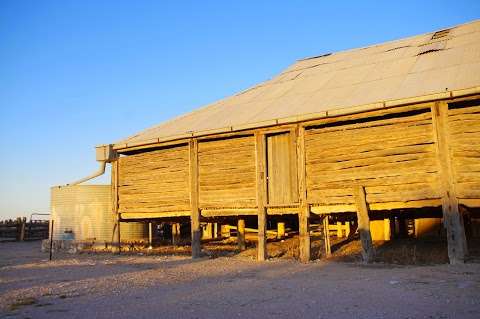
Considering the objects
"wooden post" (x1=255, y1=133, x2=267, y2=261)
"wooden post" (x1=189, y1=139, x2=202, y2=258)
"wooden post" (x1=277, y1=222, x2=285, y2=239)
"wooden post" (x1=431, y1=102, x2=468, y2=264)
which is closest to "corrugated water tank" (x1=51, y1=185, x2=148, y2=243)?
"wooden post" (x1=189, y1=139, x2=202, y2=258)

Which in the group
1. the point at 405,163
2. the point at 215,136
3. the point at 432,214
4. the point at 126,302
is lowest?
the point at 126,302

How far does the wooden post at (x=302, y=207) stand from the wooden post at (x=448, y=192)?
3536 mm

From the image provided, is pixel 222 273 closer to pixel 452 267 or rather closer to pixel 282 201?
pixel 282 201

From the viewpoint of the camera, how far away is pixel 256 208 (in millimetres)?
14961

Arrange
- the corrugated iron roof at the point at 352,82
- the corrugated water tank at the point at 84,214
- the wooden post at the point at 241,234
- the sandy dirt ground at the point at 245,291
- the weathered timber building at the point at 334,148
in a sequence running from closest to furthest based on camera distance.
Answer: the sandy dirt ground at the point at 245,291 < the weathered timber building at the point at 334,148 < the corrugated iron roof at the point at 352,82 < the wooden post at the point at 241,234 < the corrugated water tank at the point at 84,214

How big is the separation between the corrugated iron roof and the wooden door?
842 millimetres

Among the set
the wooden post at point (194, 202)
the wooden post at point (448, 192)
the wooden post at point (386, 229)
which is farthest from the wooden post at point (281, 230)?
the wooden post at point (448, 192)

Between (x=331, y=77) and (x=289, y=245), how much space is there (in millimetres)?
6030

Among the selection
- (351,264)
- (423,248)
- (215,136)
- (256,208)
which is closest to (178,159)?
(215,136)

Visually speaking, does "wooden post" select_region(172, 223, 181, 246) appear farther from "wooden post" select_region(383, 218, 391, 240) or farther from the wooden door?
"wooden post" select_region(383, 218, 391, 240)

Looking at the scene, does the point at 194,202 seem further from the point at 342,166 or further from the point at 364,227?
the point at 364,227

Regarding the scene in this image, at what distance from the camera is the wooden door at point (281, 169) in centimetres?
1436

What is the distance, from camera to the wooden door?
1436cm

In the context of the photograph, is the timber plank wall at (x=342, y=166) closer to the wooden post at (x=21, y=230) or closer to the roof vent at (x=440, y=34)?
the roof vent at (x=440, y=34)
